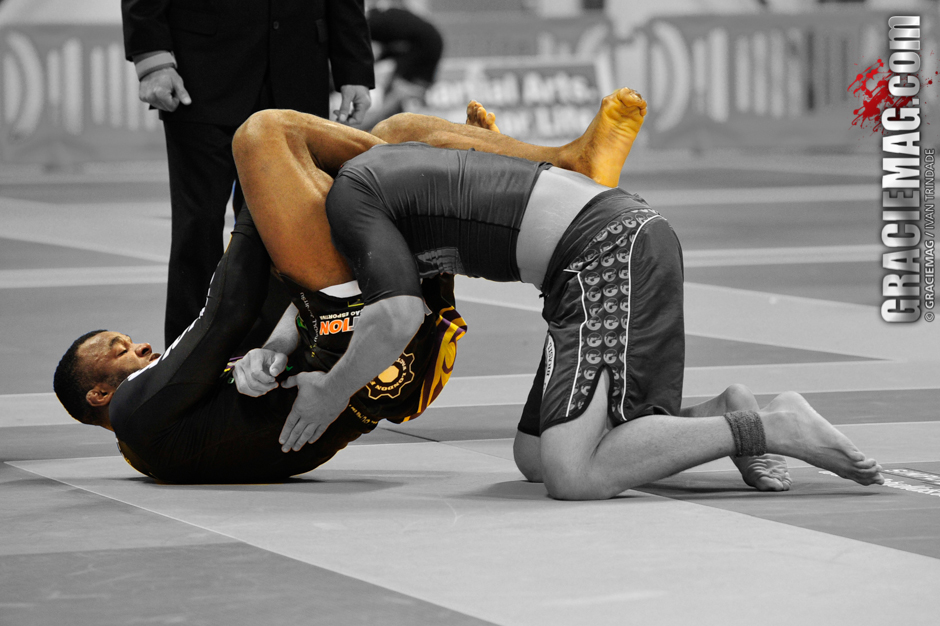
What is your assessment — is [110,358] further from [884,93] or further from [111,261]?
[111,261]

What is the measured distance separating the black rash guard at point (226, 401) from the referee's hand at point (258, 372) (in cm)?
8

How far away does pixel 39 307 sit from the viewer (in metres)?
7.11

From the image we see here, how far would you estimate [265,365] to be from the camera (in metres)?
3.82

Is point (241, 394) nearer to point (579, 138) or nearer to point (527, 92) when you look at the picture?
A: point (579, 138)

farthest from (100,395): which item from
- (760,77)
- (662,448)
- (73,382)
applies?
(760,77)

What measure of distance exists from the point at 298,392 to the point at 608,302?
80 cm

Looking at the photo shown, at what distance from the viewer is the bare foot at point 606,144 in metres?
4.02

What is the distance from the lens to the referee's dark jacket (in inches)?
203

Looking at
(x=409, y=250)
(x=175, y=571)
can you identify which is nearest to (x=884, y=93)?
(x=409, y=250)

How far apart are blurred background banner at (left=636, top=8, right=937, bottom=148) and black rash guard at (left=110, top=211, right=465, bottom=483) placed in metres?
13.1

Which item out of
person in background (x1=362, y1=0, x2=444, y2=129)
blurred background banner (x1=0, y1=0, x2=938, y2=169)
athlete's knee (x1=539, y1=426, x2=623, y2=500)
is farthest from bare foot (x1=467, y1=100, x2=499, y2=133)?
blurred background banner (x1=0, y1=0, x2=938, y2=169)

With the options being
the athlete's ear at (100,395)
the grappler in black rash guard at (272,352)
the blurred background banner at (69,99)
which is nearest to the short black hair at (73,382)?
the athlete's ear at (100,395)

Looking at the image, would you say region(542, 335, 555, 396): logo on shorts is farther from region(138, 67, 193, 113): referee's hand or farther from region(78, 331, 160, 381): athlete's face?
region(138, 67, 193, 113): referee's hand

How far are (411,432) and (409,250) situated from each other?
45.6 inches
